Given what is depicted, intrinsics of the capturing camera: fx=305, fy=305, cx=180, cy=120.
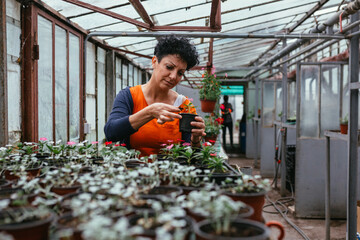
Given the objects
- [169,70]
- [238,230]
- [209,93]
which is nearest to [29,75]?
[169,70]

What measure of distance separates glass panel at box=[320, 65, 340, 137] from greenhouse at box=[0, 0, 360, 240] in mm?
14

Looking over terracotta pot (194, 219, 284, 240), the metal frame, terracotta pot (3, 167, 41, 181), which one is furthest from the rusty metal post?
terracotta pot (194, 219, 284, 240)

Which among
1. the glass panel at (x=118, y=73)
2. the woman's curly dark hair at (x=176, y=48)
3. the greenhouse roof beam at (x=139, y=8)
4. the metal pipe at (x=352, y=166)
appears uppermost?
the greenhouse roof beam at (x=139, y=8)

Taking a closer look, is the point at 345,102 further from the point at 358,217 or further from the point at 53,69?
the point at 53,69

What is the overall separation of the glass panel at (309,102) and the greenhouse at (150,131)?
1 cm

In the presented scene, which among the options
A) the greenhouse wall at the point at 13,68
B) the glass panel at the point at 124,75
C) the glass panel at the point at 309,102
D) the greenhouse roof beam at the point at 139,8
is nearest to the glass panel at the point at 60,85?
the greenhouse wall at the point at 13,68

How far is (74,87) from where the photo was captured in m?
3.34

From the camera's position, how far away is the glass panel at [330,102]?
4262 millimetres

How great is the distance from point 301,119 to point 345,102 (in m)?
0.65

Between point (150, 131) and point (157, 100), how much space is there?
239 mm

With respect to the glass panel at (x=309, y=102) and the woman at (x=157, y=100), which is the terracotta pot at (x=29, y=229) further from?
the glass panel at (x=309, y=102)

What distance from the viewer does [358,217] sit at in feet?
8.59

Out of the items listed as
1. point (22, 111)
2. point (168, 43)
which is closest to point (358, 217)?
point (168, 43)

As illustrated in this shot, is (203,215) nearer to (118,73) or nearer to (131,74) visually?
(118,73)
